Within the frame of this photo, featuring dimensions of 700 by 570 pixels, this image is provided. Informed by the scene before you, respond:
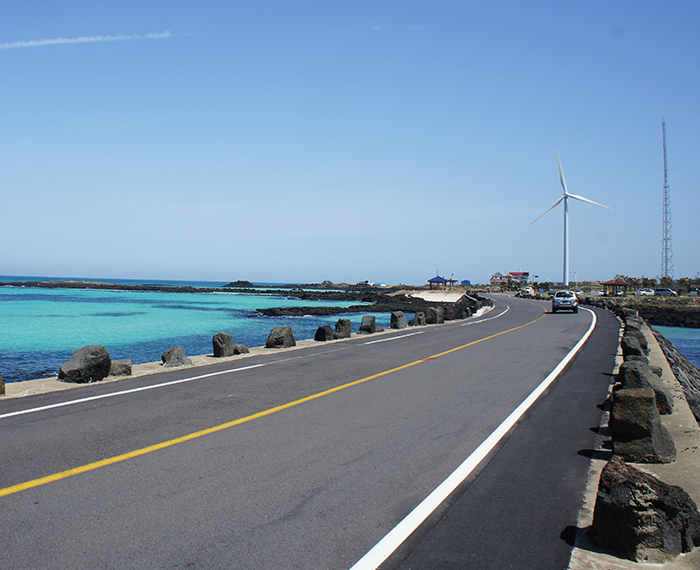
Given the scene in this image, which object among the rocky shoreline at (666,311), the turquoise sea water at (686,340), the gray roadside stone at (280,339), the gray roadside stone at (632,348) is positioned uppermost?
the gray roadside stone at (632,348)

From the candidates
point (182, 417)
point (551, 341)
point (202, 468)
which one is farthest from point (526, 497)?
point (551, 341)

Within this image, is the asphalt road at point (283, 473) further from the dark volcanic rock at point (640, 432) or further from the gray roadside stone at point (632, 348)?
the gray roadside stone at point (632, 348)

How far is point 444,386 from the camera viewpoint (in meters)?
9.76

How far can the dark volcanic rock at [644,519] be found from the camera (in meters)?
3.62

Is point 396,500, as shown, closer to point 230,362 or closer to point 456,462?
point 456,462

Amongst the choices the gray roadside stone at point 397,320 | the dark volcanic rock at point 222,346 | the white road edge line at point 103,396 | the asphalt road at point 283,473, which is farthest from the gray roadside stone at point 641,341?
the white road edge line at point 103,396

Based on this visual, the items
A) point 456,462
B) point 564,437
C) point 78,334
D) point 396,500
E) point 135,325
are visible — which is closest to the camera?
point 396,500

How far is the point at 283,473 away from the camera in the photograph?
16.5 feet

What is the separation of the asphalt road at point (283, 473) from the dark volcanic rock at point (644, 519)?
39cm

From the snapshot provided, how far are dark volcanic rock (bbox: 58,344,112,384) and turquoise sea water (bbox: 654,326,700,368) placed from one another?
2984 centimetres

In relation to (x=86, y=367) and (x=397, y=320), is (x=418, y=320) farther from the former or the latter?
(x=86, y=367)

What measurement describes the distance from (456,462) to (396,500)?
4.27 ft

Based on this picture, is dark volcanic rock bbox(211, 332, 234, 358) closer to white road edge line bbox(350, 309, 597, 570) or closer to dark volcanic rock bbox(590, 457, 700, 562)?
white road edge line bbox(350, 309, 597, 570)

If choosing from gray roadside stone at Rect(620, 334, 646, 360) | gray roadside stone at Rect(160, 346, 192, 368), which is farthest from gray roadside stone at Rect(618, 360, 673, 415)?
gray roadside stone at Rect(160, 346, 192, 368)
